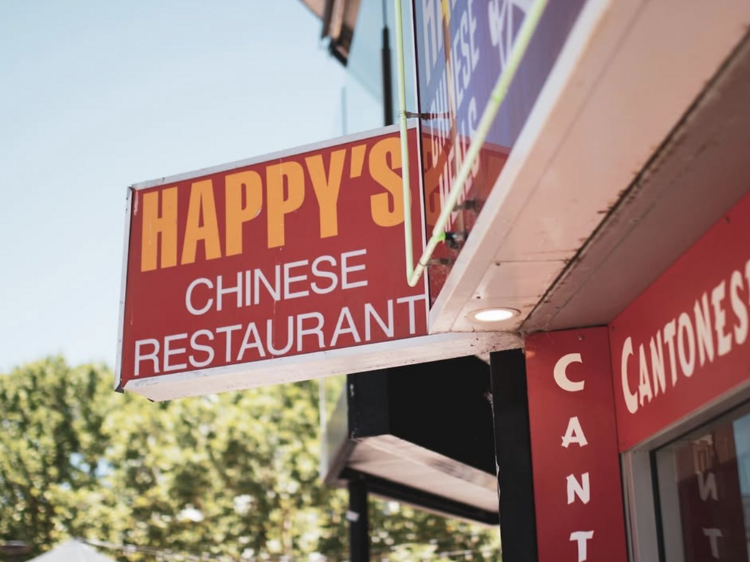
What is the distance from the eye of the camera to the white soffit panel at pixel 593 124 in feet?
6.53

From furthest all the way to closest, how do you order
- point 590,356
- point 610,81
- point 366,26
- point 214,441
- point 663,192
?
1. point 214,441
2. point 366,26
3. point 590,356
4. point 663,192
5. point 610,81

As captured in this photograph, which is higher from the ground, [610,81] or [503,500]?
[610,81]

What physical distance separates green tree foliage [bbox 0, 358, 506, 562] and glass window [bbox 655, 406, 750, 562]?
18490 millimetres

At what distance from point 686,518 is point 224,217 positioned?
2.38m

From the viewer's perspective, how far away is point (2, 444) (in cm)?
2742

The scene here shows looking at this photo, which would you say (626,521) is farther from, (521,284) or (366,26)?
(366,26)

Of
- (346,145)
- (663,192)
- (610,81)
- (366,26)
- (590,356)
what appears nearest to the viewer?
(610,81)

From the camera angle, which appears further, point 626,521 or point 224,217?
point 224,217

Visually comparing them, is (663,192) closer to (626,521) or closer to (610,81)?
(610,81)

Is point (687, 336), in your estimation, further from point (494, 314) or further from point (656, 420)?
point (494, 314)

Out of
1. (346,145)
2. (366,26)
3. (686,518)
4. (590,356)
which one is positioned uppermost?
(366,26)

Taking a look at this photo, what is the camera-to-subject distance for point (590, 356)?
4012 mm

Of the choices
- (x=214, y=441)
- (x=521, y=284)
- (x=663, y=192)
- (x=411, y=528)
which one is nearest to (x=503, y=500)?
(x=521, y=284)

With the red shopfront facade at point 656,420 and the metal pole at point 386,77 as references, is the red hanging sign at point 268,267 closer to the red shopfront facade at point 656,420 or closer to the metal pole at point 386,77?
the red shopfront facade at point 656,420
